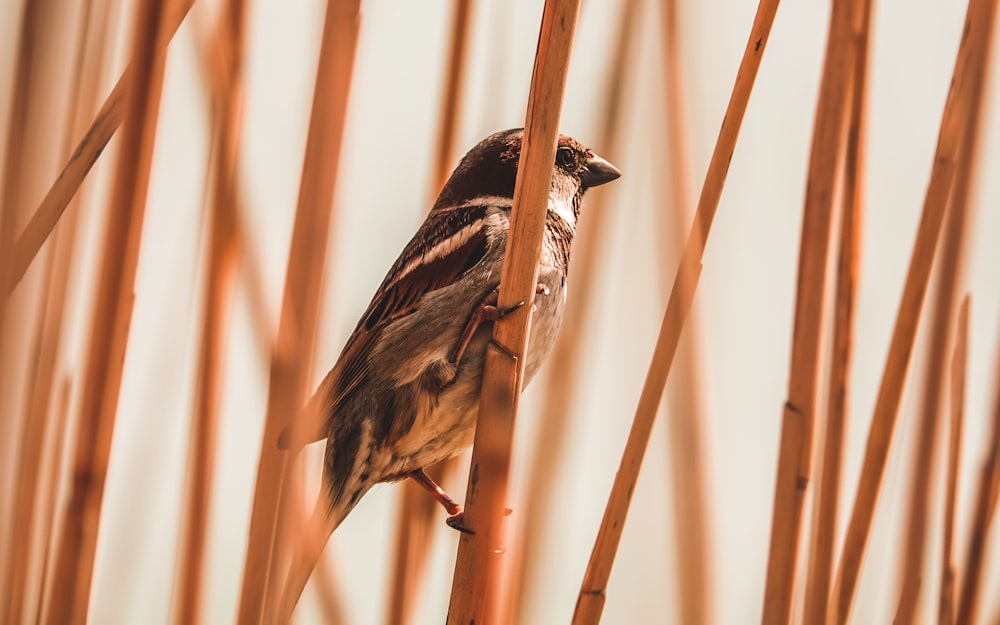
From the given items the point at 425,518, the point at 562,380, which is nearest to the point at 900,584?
the point at 562,380

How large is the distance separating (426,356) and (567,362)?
0.80 ft

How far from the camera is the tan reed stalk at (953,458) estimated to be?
1503 millimetres

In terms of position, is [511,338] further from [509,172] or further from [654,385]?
[509,172]

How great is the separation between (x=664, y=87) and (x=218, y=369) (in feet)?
2.70

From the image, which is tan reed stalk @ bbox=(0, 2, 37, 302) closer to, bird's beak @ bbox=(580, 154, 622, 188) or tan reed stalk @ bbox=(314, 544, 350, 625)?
tan reed stalk @ bbox=(314, 544, 350, 625)

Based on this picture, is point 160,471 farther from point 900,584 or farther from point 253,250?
point 900,584

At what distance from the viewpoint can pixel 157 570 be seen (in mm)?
1854

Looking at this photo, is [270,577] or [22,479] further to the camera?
[22,479]

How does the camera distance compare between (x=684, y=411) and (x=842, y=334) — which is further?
(x=684, y=411)

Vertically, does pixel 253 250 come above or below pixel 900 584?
above

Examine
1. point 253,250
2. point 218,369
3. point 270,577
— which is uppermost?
point 253,250

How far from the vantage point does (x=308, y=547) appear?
5.39ft

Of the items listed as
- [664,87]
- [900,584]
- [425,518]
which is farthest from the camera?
[425,518]

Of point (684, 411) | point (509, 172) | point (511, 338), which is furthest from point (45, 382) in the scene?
point (509, 172)
